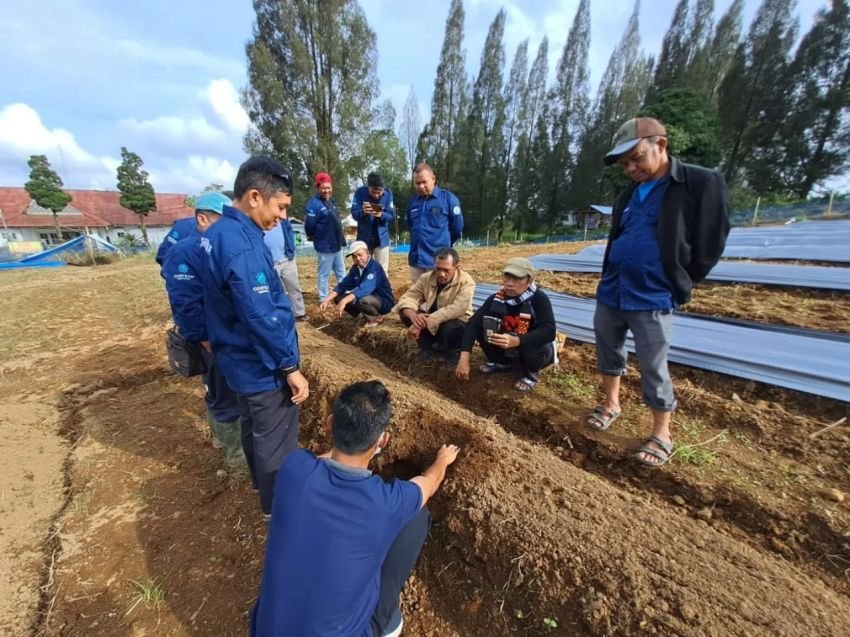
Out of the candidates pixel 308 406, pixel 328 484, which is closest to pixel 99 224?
pixel 308 406

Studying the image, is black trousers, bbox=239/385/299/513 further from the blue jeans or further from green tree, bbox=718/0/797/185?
green tree, bbox=718/0/797/185

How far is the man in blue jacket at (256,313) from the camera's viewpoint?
1772 mm

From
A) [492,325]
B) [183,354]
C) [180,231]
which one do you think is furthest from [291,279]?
[492,325]

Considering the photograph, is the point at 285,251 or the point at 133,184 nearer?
the point at 285,251

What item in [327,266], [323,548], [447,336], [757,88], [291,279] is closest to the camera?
[323,548]

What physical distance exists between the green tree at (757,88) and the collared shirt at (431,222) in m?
31.4

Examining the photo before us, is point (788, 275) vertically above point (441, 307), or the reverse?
point (441, 307)

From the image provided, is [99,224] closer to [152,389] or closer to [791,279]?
[152,389]

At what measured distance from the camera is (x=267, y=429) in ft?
6.76

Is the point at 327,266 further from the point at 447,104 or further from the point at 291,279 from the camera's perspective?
the point at 447,104

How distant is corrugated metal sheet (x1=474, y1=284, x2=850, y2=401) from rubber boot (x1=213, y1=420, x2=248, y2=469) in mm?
3404

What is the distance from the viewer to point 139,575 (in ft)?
7.02

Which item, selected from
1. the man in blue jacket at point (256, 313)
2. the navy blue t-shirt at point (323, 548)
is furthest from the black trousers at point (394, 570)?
the man in blue jacket at point (256, 313)

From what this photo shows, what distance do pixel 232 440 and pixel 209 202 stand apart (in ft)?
5.86
